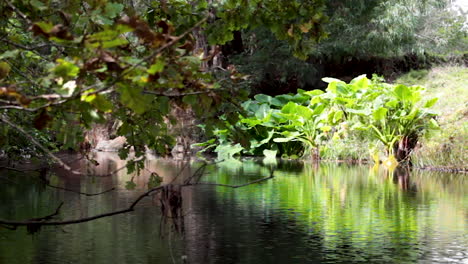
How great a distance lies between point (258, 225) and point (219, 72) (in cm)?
240

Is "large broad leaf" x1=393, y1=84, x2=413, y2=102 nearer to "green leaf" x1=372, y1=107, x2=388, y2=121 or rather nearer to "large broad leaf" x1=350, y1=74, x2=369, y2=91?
"green leaf" x1=372, y1=107, x2=388, y2=121

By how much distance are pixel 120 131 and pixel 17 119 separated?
5.42 ft

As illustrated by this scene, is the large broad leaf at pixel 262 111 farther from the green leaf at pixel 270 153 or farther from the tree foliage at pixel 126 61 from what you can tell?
the tree foliage at pixel 126 61

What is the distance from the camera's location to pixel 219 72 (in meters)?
3.97

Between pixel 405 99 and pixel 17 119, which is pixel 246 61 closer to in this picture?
pixel 405 99

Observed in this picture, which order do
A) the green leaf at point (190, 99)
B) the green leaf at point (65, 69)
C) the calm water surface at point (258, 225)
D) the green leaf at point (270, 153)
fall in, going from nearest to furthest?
the green leaf at point (65, 69) < the green leaf at point (190, 99) < the calm water surface at point (258, 225) < the green leaf at point (270, 153)

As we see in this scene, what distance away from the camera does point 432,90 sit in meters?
18.4

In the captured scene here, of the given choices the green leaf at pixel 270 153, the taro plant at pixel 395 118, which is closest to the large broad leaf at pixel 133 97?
the taro plant at pixel 395 118

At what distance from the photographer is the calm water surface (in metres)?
4.72

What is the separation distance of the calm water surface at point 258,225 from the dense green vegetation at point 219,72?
20.1 inches

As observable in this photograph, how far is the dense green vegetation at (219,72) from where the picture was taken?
2.07 m

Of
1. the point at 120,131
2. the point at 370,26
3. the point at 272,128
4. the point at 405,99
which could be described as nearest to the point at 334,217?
the point at 120,131

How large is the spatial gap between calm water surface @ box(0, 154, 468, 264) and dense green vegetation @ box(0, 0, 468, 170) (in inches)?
20.1

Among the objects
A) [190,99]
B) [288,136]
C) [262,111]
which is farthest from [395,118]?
[190,99]
